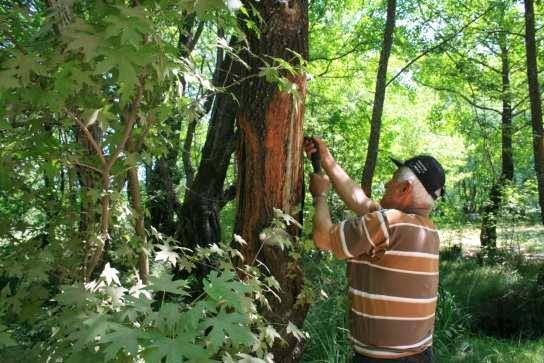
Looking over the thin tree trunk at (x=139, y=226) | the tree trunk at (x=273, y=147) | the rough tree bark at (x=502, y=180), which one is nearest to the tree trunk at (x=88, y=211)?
the thin tree trunk at (x=139, y=226)

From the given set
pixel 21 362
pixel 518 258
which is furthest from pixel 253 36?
pixel 518 258

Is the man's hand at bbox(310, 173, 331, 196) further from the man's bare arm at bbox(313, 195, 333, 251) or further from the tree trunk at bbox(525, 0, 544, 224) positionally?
the tree trunk at bbox(525, 0, 544, 224)

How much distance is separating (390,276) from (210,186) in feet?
14.4

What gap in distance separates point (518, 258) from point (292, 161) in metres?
9.69

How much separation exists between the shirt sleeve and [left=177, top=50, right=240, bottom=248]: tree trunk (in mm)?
3897

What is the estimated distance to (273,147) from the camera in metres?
3.20

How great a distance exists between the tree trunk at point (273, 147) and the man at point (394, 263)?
382 millimetres

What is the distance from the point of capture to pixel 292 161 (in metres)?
3.27

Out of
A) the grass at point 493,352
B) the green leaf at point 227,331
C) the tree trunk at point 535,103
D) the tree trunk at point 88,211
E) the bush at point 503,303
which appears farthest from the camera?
the bush at point 503,303

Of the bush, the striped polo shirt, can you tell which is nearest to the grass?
the bush

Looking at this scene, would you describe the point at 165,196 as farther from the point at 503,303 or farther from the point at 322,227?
the point at 503,303

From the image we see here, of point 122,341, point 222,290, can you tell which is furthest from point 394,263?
point 122,341

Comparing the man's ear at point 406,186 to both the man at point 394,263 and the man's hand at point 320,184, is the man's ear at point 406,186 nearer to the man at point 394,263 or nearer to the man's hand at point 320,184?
the man at point 394,263

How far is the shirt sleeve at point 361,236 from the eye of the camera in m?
2.63
